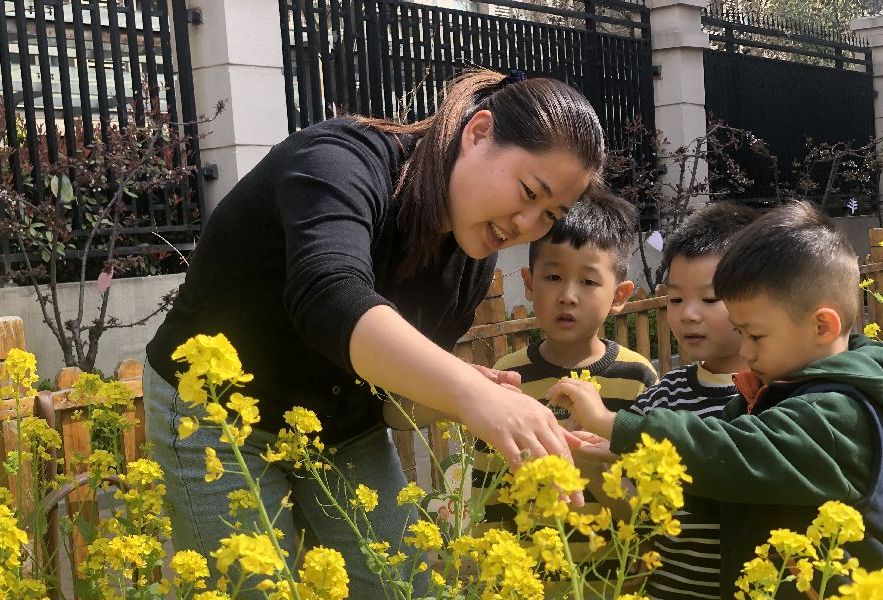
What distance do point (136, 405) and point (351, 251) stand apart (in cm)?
167

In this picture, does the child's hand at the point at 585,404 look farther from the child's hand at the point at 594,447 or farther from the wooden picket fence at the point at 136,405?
the wooden picket fence at the point at 136,405

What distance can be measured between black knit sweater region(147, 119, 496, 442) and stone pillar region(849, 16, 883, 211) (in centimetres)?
1472

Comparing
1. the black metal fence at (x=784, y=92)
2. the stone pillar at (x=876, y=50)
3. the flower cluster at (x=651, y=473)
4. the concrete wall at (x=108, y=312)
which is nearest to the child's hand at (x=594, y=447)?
the flower cluster at (x=651, y=473)

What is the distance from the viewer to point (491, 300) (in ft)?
13.4

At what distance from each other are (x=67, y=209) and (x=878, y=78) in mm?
12905

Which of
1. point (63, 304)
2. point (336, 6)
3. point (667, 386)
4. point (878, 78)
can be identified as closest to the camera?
point (667, 386)

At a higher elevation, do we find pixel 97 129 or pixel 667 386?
pixel 97 129

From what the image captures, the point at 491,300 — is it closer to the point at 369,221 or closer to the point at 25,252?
the point at 369,221

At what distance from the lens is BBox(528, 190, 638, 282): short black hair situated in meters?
2.63

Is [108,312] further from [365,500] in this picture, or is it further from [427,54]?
[365,500]

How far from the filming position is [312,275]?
1532 mm

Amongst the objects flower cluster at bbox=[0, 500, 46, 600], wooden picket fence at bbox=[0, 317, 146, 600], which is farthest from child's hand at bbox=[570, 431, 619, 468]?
wooden picket fence at bbox=[0, 317, 146, 600]

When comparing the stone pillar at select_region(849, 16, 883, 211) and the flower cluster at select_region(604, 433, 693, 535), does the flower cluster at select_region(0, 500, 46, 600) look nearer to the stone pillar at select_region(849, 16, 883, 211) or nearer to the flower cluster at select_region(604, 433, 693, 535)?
the flower cluster at select_region(604, 433, 693, 535)

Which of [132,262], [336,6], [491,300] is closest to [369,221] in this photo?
[491,300]
